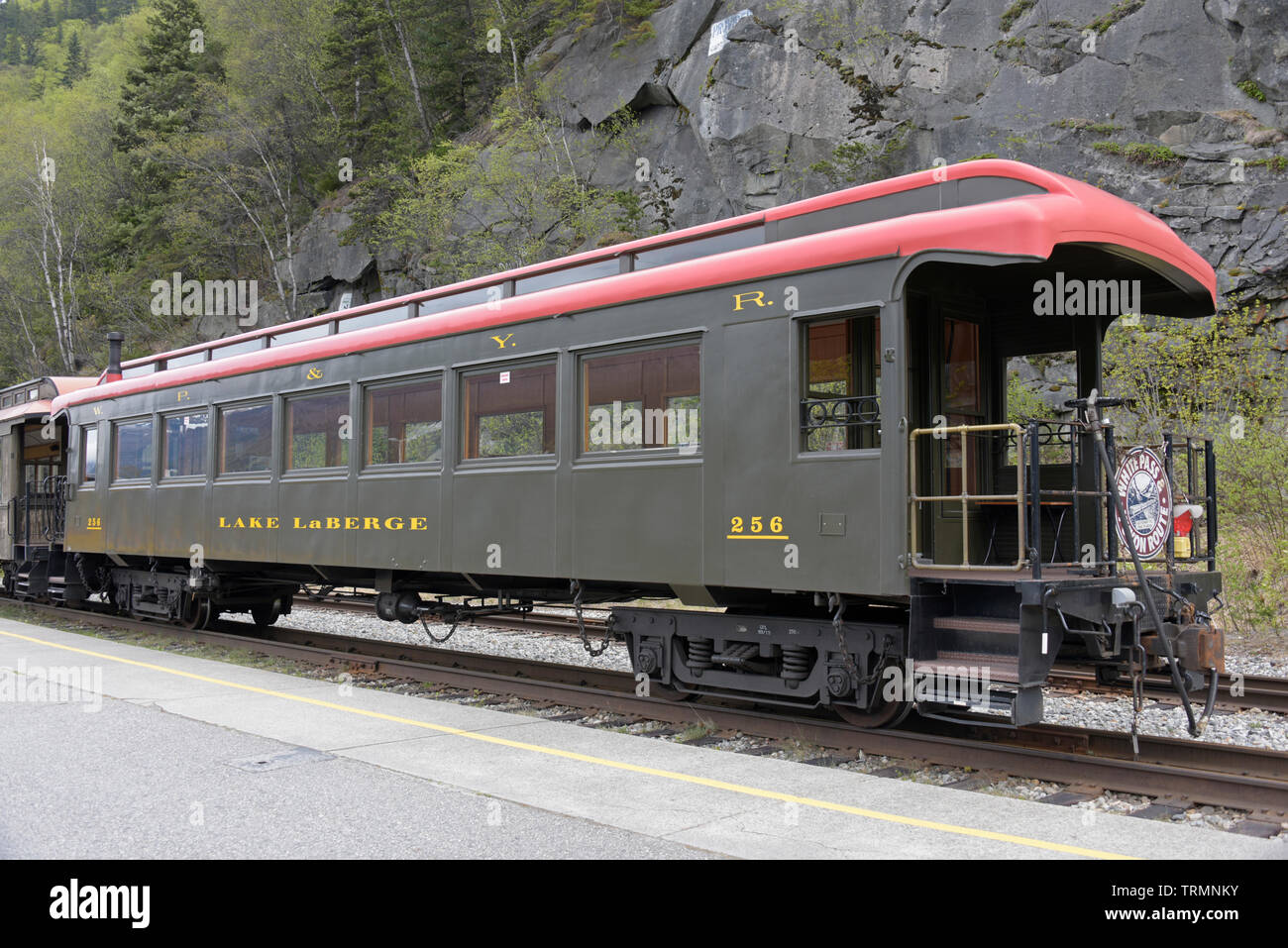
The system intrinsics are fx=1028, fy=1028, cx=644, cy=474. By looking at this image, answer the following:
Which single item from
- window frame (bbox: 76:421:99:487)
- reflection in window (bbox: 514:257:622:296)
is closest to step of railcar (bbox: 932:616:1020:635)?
reflection in window (bbox: 514:257:622:296)

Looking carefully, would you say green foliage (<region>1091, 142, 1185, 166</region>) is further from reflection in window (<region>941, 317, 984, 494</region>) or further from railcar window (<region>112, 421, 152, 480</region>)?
railcar window (<region>112, 421, 152, 480</region>)

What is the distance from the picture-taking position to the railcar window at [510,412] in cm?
830

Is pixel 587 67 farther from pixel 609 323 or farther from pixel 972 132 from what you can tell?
pixel 609 323

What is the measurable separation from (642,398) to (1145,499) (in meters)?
3.45

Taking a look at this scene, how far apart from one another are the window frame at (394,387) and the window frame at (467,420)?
0.16m

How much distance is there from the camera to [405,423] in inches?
377

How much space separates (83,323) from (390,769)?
144 ft

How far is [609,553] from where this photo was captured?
776 centimetres

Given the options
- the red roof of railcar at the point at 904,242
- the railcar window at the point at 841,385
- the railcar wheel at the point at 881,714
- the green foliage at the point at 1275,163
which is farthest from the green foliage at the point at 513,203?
the railcar wheel at the point at 881,714

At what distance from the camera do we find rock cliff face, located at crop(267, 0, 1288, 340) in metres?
20.4

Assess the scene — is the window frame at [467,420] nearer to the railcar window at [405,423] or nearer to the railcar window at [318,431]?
the railcar window at [405,423]

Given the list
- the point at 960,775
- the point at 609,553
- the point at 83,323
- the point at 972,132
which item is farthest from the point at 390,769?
the point at 83,323

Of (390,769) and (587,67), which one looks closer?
(390,769)

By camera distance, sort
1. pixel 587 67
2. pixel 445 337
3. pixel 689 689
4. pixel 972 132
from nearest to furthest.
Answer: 1. pixel 689 689
2. pixel 445 337
3. pixel 972 132
4. pixel 587 67
